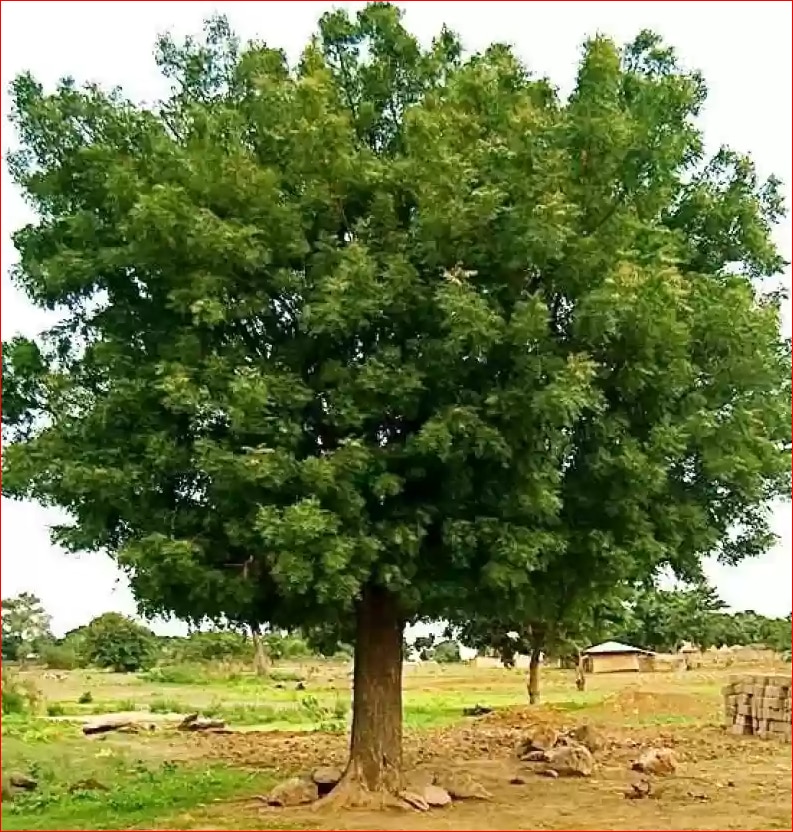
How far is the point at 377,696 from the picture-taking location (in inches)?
510

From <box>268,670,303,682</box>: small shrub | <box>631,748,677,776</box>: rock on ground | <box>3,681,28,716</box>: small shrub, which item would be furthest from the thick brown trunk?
<box>268,670,303,682</box>: small shrub

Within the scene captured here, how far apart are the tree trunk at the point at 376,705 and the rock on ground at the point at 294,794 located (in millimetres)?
501

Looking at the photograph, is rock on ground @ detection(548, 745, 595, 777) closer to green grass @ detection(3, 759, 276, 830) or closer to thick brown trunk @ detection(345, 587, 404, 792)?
thick brown trunk @ detection(345, 587, 404, 792)

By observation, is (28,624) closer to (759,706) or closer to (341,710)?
(341,710)

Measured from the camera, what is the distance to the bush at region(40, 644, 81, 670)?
5841 centimetres

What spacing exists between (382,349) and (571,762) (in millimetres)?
7798

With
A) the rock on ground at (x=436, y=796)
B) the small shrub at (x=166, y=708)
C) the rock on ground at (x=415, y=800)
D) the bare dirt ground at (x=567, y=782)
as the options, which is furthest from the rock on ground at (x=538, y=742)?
the small shrub at (x=166, y=708)

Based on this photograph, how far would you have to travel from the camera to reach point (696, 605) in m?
61.1

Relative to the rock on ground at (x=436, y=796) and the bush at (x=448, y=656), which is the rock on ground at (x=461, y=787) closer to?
the rock on ground at (x=436, y=796)

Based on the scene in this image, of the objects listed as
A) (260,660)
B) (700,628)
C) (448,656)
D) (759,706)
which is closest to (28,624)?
(260,660)

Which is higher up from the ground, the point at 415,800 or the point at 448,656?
the point at 415,800

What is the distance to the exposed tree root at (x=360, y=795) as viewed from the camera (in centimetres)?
1245

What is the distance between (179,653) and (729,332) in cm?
5406

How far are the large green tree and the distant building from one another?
50841 mm
